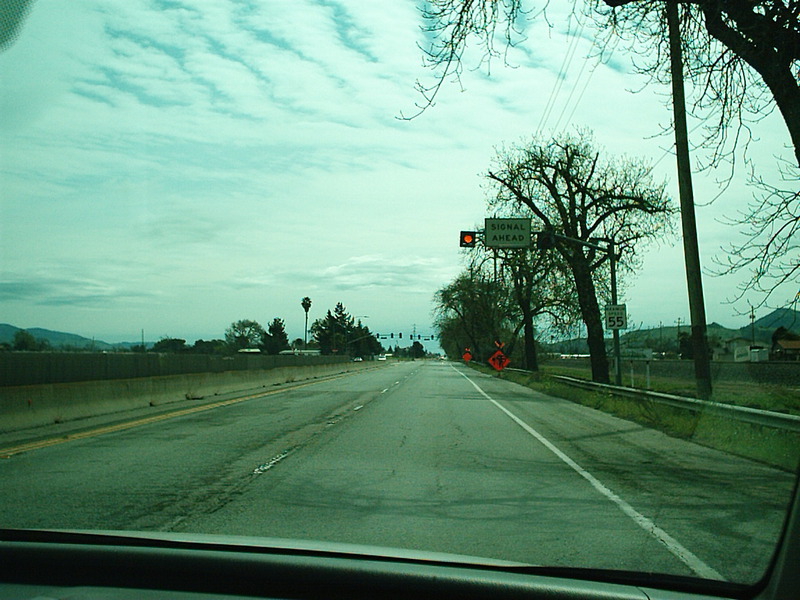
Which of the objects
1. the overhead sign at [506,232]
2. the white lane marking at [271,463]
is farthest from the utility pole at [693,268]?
the overhead sign at [506,232]

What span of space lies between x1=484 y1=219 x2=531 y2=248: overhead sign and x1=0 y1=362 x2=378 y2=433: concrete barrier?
38.3ft

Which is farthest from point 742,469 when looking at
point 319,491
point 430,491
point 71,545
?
point 71,545

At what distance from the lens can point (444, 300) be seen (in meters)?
97.3

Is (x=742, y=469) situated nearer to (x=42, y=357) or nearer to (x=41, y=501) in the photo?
(x=41, y=501)

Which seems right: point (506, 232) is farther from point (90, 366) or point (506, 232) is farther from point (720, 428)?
point (720, 428)

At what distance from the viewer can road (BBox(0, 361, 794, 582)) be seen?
6684 mm

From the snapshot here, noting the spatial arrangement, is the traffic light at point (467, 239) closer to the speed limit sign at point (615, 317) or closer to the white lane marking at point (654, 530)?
the speed limit sign at point (615, 317)

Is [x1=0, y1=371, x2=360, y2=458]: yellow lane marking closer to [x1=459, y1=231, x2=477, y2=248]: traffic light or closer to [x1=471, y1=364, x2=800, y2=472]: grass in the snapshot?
[x1=459, y1=231, x2=477, y2=248]: traffic light

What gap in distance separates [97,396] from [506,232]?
17184 mm

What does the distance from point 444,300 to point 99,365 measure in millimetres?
75686

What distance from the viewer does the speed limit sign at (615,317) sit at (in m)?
27.6

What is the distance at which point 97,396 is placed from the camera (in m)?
19.6

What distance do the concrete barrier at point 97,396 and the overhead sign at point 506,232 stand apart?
11671 millimetres

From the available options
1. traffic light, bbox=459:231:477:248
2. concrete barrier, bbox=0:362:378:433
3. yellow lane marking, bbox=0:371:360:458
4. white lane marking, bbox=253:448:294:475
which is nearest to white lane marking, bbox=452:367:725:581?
white lane marking, bbox=253:448:294:475
